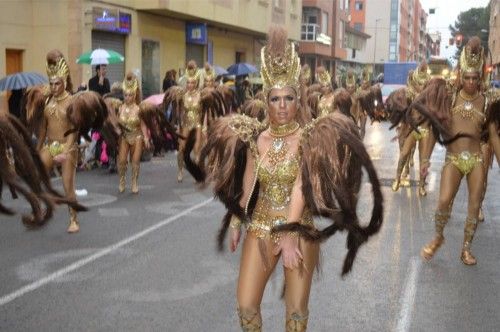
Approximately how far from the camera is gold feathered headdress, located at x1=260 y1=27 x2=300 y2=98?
4.09 meters

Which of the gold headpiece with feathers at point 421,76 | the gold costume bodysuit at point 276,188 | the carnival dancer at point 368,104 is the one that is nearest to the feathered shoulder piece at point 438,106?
the gold costume bodysuit at point 276,188

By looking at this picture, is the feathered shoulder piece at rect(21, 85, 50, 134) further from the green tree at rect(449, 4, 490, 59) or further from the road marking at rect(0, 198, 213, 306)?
the green tree at rect(449, 4, 490, 59)

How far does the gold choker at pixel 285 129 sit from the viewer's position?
4.11 meters

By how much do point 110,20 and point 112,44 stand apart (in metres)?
1.40

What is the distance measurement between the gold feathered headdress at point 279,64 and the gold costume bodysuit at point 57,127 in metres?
4.46

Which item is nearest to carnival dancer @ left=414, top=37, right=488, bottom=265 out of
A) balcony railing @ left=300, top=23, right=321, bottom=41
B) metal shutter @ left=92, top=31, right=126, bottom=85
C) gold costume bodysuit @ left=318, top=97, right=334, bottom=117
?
gold costume bodysuit @ left=318, top=97, right=334, bottom=117

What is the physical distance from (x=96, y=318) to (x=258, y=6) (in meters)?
29.9

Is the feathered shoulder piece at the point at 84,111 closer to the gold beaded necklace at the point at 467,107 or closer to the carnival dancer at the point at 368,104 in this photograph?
the gold beaded necklace at the point at 467,107

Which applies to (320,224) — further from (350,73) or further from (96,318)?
(350,73)

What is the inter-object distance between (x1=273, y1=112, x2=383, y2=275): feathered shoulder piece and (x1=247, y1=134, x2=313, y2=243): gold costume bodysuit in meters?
0.08

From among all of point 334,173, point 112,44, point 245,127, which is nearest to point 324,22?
point 112,44

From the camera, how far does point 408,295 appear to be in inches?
232

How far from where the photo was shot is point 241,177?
13.9 ft

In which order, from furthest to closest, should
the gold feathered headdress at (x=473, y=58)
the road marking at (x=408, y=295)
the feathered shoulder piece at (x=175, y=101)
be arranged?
the feathered shoulder piece at (x=175, y=101) < the gold feathered headdress at (x=473, y=58) < the road marking at (x=408, y=295)
